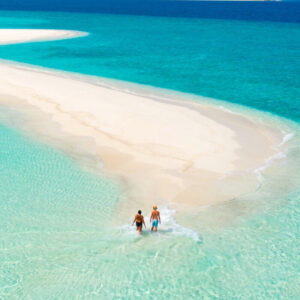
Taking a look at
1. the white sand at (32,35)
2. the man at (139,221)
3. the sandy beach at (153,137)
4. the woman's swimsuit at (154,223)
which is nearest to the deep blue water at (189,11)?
the white sand at (32,35)

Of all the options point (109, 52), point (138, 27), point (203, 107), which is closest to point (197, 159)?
point (203, 107)

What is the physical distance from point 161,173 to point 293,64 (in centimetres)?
3658

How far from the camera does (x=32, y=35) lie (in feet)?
241

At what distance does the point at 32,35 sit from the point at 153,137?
5713 centimetres

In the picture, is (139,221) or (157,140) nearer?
(139,221)

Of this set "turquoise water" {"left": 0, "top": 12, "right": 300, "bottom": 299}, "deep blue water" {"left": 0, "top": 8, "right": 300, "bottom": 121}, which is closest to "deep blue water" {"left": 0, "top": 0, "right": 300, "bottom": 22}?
"deep blue water" {"left": 0, "top": 8, "right": 300, "bottom": 121}

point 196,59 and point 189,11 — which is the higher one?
point 189,11

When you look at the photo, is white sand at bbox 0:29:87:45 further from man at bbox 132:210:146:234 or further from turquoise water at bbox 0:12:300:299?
man at bbox 132:210:146:234

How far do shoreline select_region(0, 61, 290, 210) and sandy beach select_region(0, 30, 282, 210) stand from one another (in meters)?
0.05

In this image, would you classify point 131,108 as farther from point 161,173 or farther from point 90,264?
point 90,264

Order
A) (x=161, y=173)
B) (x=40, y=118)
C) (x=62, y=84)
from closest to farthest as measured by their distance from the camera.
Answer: (x=161, y=173) → (x=40, y=118) → (x=62, y=84)

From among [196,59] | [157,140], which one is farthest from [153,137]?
[196,59]

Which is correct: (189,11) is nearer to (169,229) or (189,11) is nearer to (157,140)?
(157,140)

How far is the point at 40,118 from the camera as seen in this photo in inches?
1137
